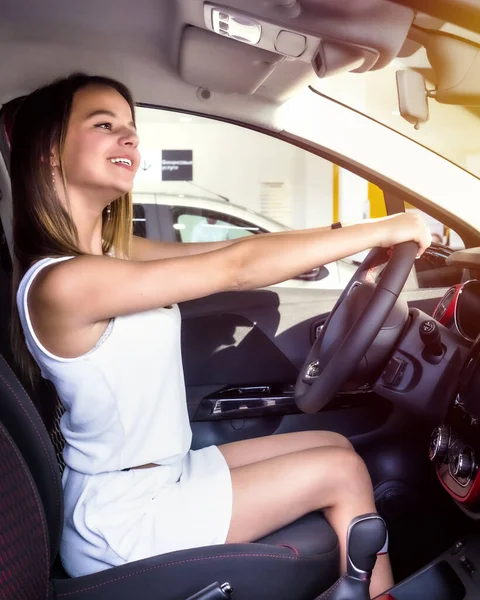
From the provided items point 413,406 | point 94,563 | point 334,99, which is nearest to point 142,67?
point 334,99

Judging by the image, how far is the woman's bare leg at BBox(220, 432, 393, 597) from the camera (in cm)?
122

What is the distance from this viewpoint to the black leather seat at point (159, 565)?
1.10 m

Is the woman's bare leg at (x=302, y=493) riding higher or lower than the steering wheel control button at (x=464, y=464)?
lower

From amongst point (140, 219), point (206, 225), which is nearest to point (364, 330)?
point (140, 219)

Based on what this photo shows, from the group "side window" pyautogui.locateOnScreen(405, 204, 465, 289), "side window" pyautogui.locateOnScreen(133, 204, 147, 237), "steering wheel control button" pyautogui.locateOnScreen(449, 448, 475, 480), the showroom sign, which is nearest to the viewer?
Answer: "steering wheel control button" pyautogui.locateOnScreen(449, 448, 475, 480)

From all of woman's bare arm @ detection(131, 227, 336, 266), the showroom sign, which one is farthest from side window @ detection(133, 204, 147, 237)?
the showroom sign

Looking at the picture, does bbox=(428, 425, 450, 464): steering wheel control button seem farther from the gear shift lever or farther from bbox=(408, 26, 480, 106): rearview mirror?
bbox=(408, 26, 480, 106): rearview mirror

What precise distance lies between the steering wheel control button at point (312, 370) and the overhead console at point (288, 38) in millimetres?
618

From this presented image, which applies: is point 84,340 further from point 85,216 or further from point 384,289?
point 384,289

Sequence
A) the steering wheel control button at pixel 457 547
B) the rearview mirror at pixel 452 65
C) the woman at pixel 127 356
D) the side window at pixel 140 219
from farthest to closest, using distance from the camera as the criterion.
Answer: the side window at pixel 140 219
the steering wheel control button at pixel 457 547
the woman at pixel 127 356
the rearview mirror at pixel 452 65

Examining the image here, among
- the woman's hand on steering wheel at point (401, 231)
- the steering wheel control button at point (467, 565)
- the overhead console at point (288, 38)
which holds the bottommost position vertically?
the steering wheel control button at point (467, 565)

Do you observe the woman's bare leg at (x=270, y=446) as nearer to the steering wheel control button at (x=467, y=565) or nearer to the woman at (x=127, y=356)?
the woman at (x=127, y=356)

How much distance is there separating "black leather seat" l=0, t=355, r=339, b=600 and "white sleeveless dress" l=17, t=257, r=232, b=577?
0.15 ft

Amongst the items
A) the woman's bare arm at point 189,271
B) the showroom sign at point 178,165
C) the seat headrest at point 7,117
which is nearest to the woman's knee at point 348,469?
the woman's bare arm at point 189,271
